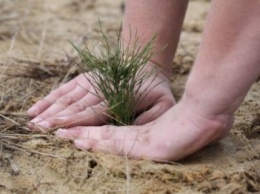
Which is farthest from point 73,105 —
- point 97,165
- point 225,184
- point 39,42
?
point 39,42

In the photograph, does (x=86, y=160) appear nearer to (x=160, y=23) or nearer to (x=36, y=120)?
(x=36, y=120)

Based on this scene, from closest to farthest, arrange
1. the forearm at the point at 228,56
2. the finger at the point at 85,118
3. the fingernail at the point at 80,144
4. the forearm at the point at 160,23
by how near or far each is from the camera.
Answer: the forearm at the point at 228,56, the fingernail at the point at 80,144, the finger at the point at 85,118, the forearm at the point at 160,23

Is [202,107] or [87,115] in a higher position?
[202,107]

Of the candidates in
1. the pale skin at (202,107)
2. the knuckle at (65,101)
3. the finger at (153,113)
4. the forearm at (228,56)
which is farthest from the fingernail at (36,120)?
the forearm at (228,56)

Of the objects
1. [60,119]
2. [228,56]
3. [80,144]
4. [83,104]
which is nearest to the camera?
[228,56]

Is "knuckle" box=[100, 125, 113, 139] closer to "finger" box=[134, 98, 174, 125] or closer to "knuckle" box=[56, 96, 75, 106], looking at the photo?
"finger" box=[134, 98, 174, 125]

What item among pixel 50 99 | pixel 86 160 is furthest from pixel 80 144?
pixel 50 99

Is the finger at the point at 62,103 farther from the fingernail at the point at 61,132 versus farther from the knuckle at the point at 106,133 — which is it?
the knuckle at the point at 106,133
